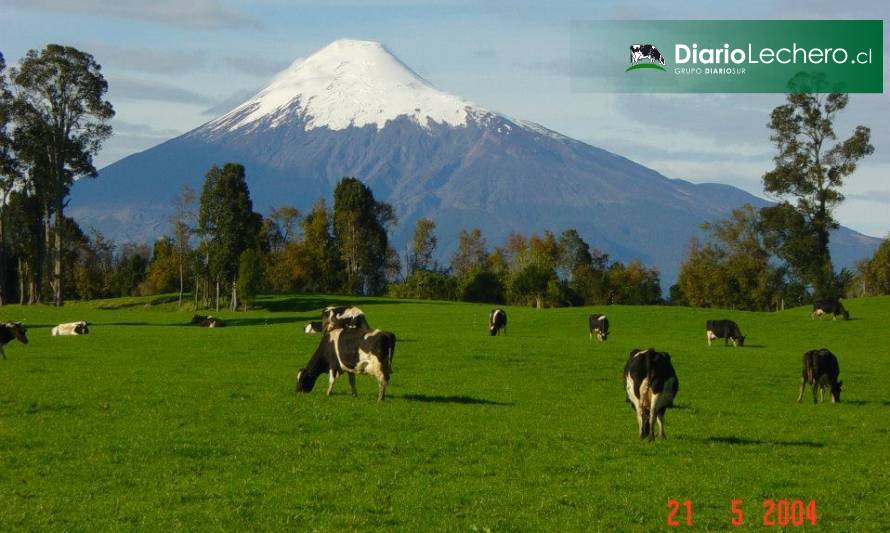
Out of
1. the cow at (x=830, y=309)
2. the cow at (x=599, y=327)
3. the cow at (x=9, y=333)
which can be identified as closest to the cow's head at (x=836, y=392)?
the cow at (x=599, y=327)

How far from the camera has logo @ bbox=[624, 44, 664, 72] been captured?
59444 millimetres

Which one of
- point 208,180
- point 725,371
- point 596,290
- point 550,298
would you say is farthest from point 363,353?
point 596,290

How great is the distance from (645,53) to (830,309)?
1856 cm

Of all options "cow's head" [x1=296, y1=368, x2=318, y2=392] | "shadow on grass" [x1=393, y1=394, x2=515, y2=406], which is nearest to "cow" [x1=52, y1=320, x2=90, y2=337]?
"cow's head" [x1=296, y1=368, x2=318, y2=392]

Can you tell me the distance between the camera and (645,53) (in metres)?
61.4

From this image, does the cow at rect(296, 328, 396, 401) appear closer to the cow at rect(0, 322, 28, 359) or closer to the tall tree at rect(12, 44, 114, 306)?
the cow at rect(0, 322, 28, 359)

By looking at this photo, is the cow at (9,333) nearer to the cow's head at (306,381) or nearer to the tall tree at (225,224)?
the cow's head at (306,381)

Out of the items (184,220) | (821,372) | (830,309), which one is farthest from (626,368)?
(184,220)

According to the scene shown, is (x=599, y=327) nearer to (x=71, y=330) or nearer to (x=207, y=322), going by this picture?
(x=207, y=322)

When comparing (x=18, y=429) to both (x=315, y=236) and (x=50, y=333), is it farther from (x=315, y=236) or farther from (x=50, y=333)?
(x=315, y=236)

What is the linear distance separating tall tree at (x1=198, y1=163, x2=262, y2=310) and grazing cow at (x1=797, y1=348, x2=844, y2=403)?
6455 cm

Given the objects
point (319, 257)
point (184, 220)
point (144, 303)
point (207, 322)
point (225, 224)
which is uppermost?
point (184, 220)

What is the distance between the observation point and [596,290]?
115 metres

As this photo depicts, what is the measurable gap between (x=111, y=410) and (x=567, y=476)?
10.3 m
